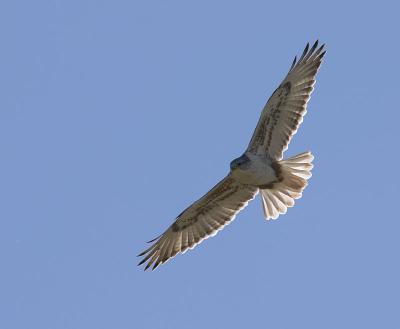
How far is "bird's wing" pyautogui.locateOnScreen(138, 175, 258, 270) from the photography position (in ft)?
48.9

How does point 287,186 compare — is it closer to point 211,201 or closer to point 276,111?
point 276,111

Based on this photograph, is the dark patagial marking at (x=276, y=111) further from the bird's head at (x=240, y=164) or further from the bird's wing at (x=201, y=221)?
the bird's wing at (x=201, y=221)

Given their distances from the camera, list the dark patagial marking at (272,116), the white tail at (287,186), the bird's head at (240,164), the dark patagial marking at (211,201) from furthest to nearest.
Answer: the dark patagial marking at (211,201) → the dark patagial marking at (272,116) → the white tail at (287,186) → the bird's head at (240,164)

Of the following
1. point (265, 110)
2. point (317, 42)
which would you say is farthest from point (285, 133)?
point (317, 42)

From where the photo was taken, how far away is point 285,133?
14.5m

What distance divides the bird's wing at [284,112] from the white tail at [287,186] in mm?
244

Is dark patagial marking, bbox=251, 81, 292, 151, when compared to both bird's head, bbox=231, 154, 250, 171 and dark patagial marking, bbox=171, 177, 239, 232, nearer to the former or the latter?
A: bird's head, bbox=231, 154, 250, 171

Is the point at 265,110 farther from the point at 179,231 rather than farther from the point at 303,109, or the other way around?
the point at 179,231

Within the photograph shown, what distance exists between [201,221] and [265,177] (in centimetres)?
141

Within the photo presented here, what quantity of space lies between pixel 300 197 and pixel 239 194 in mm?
959

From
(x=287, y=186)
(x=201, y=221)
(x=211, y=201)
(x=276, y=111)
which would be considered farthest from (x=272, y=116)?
(x=201, y=221)

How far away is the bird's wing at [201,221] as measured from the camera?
14891 millimetres

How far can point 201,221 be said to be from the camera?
15.1 m

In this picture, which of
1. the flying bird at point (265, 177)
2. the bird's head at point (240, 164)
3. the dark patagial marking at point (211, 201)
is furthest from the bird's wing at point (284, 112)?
the dark patagial marking at point (211, 201)
